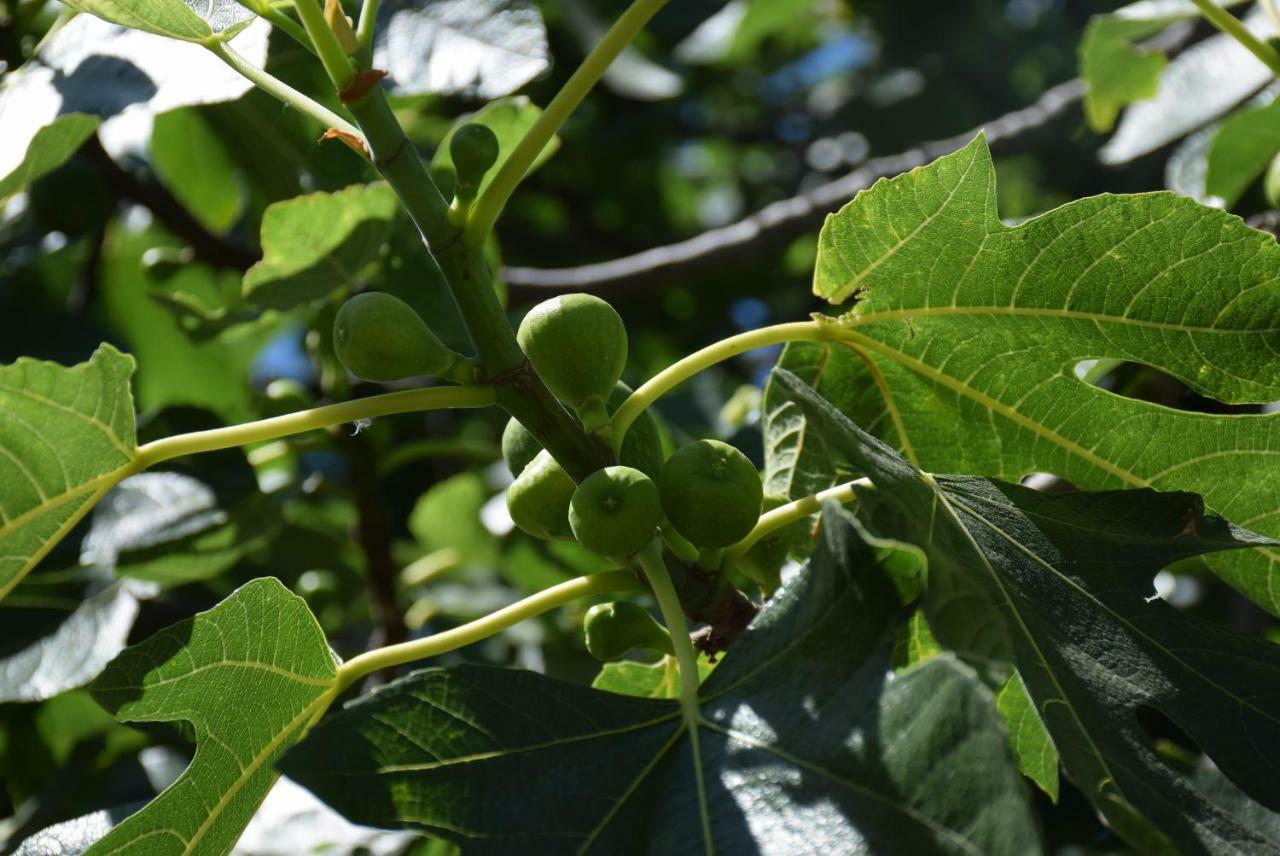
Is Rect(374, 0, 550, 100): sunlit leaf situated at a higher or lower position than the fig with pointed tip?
higher

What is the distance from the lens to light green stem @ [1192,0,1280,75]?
1684mm

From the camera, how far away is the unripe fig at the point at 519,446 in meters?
1.39

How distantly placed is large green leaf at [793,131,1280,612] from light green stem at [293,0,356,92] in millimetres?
514

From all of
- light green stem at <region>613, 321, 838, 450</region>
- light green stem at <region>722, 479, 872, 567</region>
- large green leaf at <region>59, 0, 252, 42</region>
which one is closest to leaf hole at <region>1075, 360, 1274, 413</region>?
light green stem at <region>613, 321, 838, 450</region>

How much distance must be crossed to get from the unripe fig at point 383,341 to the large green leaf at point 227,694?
0.24 meters

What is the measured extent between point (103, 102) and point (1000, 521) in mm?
1251

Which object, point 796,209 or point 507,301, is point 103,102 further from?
point 796,209

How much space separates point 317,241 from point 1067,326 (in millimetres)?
1224

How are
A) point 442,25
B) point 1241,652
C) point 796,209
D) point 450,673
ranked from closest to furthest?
point 450,673 → point 1241,652 → point 442,25 → point 796,209

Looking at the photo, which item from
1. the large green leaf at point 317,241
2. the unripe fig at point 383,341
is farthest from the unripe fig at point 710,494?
the large green leaf at point 317,241

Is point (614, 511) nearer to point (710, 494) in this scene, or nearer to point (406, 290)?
point (710, 494)

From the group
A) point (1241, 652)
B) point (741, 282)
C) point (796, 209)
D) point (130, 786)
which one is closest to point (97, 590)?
point (130, 786)

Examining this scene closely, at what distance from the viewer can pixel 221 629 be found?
4.19ft

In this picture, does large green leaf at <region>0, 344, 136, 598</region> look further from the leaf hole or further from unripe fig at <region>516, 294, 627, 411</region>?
the leaf hole
